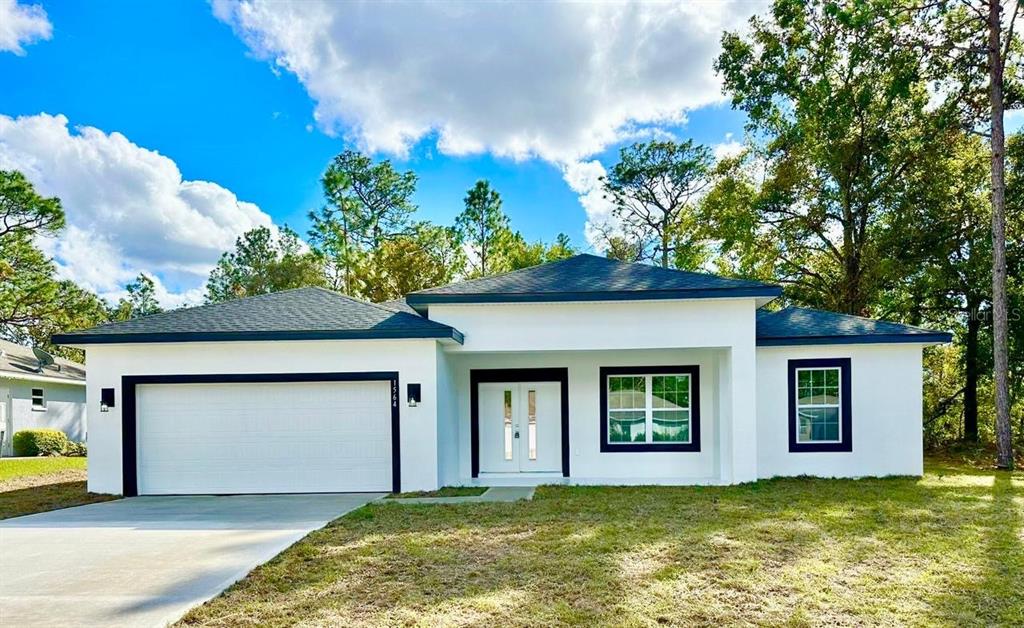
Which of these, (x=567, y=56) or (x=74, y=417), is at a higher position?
(x=567, y=56)

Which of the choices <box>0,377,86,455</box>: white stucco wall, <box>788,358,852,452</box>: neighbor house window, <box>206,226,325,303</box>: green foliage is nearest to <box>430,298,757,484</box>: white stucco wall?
<box>788,358,852,452</box>: neighbor house window

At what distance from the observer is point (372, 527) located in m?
7.54

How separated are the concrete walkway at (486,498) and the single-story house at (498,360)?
93 centimetres

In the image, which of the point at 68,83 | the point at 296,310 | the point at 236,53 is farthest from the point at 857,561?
the point at 68,83

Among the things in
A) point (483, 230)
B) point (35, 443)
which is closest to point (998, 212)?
point (483, 230)

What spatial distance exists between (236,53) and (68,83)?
6682 millimetres

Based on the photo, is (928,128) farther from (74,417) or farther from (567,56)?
(74,417)

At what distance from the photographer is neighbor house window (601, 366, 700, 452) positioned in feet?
39.8

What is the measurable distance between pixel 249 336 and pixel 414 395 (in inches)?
113

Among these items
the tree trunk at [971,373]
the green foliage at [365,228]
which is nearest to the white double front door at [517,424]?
the tree trunk at [971,373]

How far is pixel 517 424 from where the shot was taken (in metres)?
12.5

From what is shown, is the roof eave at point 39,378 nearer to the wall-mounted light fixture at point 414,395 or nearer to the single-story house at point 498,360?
the single-story house at point 498,360

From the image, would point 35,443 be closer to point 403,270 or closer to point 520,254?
→ point 403,270

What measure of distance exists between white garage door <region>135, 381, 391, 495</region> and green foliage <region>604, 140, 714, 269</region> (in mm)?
21182
